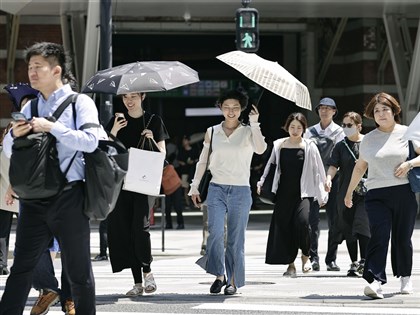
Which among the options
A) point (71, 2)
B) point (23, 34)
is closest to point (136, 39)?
point (23, 34)

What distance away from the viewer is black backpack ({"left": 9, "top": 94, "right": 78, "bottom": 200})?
7.21 meters

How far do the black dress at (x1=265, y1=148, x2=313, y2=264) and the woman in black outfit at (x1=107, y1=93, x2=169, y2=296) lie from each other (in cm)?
250

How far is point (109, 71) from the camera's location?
440 inches

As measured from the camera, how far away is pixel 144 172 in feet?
35.1

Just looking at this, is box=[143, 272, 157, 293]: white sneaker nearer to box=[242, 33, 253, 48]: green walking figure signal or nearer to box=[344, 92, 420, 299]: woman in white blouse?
box=[344, 92, 420, 299]: woman in white blouse

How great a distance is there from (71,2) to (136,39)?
8.81 metres

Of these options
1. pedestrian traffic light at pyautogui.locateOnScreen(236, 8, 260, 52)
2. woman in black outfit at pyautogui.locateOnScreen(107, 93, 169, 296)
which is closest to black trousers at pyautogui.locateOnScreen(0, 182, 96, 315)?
woman in black outfit at pyautogui.locateOnScreen(107, 93, 169, 296)

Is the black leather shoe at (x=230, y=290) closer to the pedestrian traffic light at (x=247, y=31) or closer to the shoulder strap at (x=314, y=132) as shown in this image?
the shoulder strap at (x=314, y=132)

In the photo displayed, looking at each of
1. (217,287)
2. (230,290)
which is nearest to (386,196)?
(230,290)

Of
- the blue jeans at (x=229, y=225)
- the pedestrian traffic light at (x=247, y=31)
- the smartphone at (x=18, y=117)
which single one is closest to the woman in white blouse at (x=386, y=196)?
the blue jeans at (x=229, y=225)

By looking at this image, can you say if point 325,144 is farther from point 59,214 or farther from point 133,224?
point 59,214

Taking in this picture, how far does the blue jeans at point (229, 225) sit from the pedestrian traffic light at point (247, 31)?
359 inches

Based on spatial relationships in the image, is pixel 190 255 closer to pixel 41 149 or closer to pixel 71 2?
pixel 71 2

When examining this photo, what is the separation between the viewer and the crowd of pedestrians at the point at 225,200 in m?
7.36
